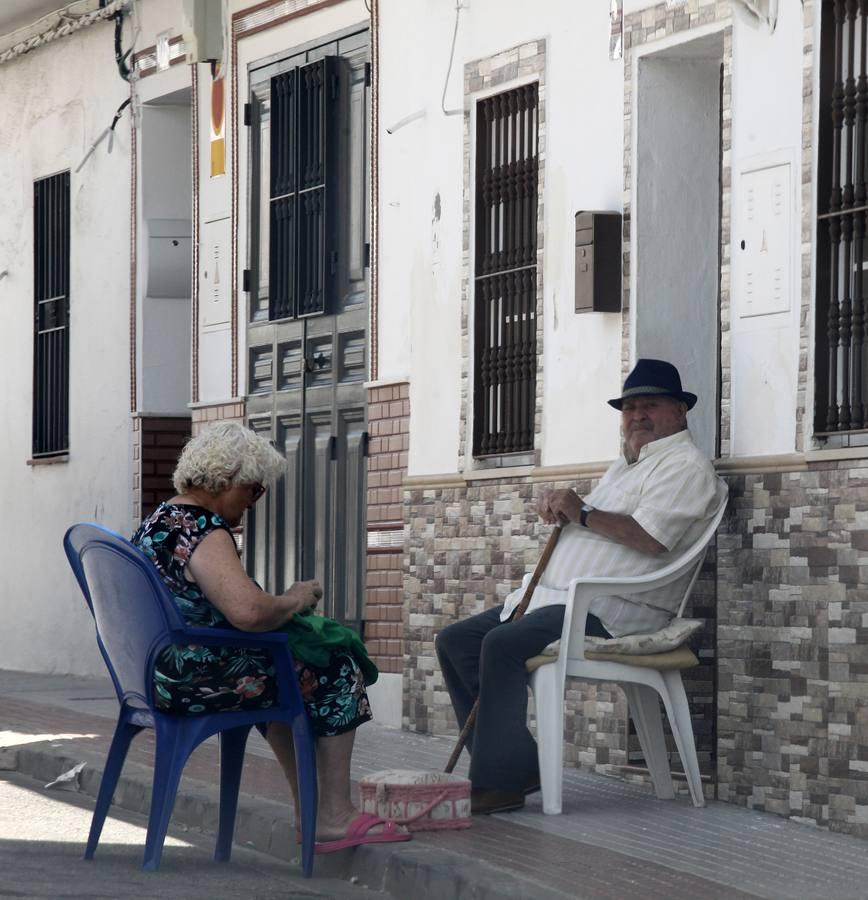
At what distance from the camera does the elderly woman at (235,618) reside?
6.72 metres

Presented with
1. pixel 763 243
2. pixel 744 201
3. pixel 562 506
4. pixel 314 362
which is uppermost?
pixel 744 201

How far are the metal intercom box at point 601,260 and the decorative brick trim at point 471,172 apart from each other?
25.2 inches

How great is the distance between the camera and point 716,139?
373 inches

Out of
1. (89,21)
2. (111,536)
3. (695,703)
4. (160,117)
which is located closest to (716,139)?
(695,703)

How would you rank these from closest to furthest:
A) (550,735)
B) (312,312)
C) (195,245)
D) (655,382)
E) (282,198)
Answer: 1. (550,735)
2. (655,382)
3. (312,312)
4. (282,198)
5. (195,245)

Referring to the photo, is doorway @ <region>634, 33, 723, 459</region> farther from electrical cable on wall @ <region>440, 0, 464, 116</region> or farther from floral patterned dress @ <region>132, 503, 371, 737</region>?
floral patterned dress @ <region>132, 503, 371, 737</region>

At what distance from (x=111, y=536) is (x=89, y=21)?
9.48 metres

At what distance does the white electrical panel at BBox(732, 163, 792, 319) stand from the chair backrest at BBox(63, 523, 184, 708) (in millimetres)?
2844

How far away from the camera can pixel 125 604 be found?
682cm

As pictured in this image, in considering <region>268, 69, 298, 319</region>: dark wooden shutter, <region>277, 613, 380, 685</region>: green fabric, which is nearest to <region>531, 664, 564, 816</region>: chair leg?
<region>277, 613, 380, 685</region>: green fabric

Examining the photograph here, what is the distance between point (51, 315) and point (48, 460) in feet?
3.57

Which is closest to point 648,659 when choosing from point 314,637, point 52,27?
point 314,637

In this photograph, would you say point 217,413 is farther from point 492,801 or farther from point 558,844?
point 558,844

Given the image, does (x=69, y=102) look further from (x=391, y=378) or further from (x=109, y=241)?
(x=391, y=378)
